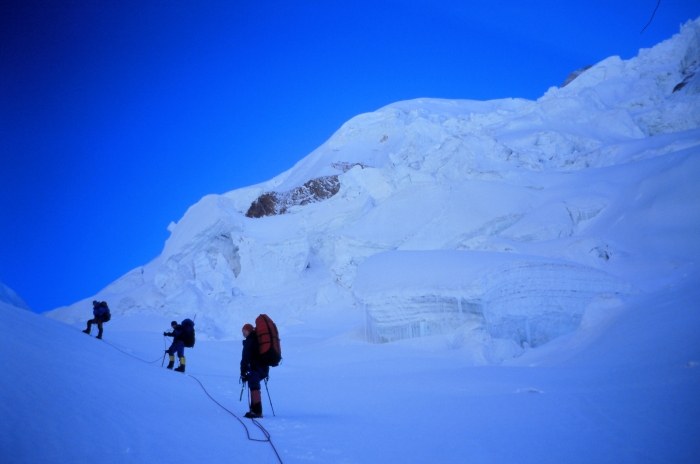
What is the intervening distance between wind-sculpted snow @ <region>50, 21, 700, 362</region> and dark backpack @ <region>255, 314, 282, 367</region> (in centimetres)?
662

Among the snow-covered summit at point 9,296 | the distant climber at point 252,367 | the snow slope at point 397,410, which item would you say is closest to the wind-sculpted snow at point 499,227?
the snow slope at point 397,410

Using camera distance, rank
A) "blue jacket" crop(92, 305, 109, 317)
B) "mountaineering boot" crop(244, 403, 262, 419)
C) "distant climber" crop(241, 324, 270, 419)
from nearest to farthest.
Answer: "mountaineering boot" crop(244, 403, 262, 419)
"distant climber" crop(241, 324, 270, 419)
"blue jacket" crop(92, 305, 109, 317)

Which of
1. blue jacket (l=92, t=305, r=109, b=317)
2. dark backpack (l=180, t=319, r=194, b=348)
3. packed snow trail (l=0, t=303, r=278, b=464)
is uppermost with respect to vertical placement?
blue jacket (l=92, t=305, r=109, b=317)

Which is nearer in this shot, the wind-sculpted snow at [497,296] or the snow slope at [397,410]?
the snow slope at [397,410]

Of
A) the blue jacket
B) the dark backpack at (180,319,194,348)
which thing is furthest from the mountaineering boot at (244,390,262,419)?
the blue jacket

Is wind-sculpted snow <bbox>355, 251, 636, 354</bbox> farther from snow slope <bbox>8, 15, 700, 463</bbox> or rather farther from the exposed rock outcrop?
the exposed rock outcrop

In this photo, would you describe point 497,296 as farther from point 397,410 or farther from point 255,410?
point 255,410

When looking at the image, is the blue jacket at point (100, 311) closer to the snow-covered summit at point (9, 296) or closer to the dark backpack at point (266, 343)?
the snow-covered summit at point (9, 296)

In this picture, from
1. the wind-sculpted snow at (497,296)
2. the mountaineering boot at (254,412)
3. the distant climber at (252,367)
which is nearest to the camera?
the mountaineering boot at (254,412)

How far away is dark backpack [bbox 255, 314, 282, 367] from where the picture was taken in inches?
195

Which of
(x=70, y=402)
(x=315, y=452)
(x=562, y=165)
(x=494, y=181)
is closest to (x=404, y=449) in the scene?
(x=315, y=452)

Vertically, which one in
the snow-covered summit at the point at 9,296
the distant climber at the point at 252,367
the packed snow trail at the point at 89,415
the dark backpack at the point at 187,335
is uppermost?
the snow-covered summit at the point at 9,296

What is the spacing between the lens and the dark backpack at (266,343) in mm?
4957

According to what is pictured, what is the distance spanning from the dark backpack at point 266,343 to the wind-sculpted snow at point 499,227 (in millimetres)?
6623
